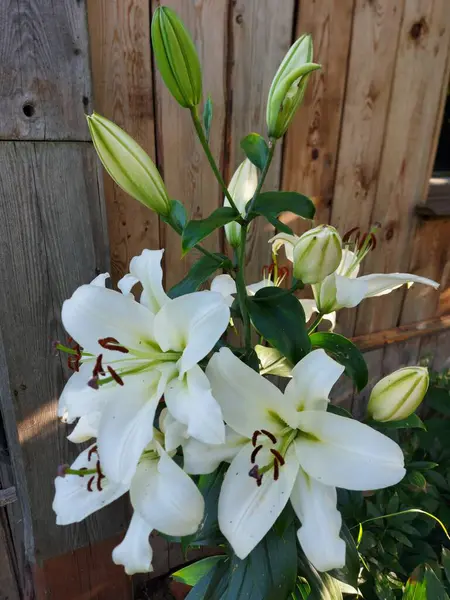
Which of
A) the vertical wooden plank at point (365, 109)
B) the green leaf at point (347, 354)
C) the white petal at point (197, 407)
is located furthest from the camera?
the vertical wooden plank at point (365, 109)

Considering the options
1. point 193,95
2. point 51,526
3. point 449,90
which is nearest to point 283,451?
point 193,95

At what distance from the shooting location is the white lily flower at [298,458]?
1.54 feet

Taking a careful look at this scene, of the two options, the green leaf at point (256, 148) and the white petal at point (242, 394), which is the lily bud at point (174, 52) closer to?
the green leaf at point (256, 148)

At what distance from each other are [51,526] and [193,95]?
44.3 inches

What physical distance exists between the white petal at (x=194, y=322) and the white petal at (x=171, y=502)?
10 cm

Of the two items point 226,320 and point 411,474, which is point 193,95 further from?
point 411,474

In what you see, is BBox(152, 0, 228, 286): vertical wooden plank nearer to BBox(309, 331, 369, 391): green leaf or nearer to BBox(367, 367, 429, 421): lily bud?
BBox(309, 331, 369, 391): green leaf

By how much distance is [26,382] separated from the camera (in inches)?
40.8

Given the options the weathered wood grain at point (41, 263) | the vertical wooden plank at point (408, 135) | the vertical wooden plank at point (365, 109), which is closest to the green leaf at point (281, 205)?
the weathered wood grain at point (41, 263)

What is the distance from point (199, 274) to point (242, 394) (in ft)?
0.58

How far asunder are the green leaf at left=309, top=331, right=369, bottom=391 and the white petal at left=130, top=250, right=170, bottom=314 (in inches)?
10.1

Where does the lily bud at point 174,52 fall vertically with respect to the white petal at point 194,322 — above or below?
Answer: above

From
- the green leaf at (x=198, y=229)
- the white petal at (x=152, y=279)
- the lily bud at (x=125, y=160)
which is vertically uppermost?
the lily bud at (x=125, y=160)

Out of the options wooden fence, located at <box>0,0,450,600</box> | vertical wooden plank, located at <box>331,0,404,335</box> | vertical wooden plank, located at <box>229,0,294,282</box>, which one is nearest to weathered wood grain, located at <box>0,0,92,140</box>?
wooden fence, located at <box>0,0,450,600</box>
